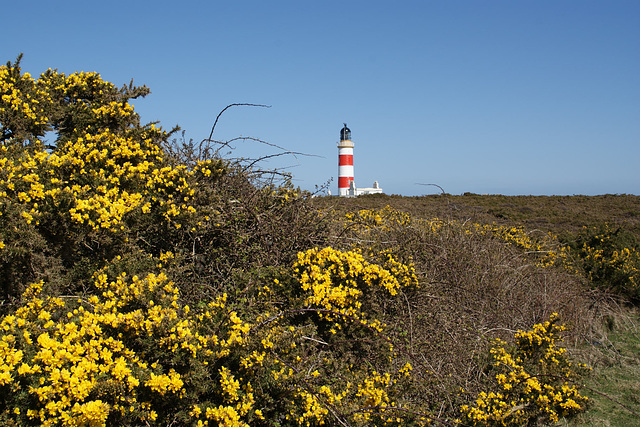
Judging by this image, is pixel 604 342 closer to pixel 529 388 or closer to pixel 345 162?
pixel 529 388

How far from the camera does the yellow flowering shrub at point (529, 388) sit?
4.15m

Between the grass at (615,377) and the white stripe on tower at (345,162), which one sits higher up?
the white stripe on tower at (345,162)

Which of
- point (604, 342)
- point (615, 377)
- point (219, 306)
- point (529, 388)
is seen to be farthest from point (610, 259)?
point (219, 306)

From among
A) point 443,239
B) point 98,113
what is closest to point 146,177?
point 98,113

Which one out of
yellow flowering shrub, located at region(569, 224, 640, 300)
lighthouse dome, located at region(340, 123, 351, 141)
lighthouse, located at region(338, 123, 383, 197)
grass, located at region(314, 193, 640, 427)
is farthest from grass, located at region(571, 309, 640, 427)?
lighthouse dome, located at region(340, 123, 351, 141)

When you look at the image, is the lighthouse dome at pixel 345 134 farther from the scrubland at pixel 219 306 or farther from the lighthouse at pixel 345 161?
the scrubland at pixel 219 306

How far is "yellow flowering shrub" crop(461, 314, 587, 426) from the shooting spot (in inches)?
163

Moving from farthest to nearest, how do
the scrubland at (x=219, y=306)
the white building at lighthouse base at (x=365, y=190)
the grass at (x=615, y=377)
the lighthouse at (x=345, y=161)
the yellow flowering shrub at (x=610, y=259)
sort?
the lighthouse at (x=345, y=161) < the white building at lighthouse base at (x=365, y=190) < the yellow flowering shrub at (x=610, y=259) < the grass at (x=615, y=377) < the scrubland at (x=219, y=306)

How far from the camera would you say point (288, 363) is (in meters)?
3.43

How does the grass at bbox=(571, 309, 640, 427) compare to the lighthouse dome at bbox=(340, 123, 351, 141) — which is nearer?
the grass at bbox=(571, 309, 640, 427)

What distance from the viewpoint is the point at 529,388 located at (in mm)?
4445

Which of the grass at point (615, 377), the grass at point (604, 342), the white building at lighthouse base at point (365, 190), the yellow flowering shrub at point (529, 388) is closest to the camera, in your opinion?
the yellow flowering shrub at point (529, 388)

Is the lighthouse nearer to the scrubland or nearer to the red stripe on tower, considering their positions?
the red stripe on tower

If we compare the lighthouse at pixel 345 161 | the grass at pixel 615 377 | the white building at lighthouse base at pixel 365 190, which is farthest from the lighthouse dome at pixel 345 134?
the grass at pixel 615 377
